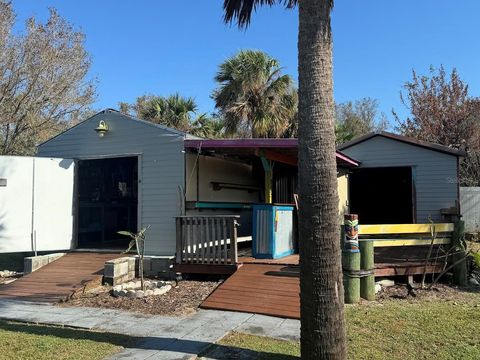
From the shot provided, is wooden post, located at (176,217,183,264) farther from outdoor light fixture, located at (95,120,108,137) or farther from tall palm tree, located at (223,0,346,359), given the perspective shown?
tall palm tree, located at (223,0,346,359)

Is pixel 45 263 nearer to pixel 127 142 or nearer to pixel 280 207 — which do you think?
pixel 127 142

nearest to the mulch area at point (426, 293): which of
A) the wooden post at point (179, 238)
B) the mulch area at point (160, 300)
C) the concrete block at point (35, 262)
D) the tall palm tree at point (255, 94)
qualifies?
the mulch area at point (160, 300)

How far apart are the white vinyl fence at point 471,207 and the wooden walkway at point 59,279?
1283cm

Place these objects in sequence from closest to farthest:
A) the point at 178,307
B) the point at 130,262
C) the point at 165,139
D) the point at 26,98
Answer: the point at 178,307 → the point at 130,262 → the point at 165,139 → the point at 26,98

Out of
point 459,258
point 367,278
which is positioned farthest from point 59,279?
point 459,258

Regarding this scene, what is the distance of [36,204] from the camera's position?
11.0m

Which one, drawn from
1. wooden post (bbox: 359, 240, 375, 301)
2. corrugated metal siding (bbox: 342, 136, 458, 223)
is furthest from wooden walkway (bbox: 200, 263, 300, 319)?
corrugated metal siding (bbox: 342, 136, 458, 223)

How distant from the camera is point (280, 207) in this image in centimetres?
978

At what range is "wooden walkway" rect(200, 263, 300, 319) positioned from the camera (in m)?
A: 7.17

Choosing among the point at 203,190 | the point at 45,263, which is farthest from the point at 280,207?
the point at 45,263

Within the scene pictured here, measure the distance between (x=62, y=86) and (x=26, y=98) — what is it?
59.9 inches

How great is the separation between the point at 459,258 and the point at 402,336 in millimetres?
4076

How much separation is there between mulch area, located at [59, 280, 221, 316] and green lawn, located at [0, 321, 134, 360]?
1.29m

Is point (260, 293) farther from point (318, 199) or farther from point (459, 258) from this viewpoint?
point (459, 258)
